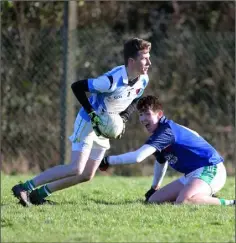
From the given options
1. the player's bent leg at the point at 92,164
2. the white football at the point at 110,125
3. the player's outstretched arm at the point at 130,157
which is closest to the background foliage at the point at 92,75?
the player's bent leg at the point at 92,164

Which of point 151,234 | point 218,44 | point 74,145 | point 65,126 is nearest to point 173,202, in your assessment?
point 74,145

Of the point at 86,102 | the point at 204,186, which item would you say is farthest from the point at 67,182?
the point at 204,186

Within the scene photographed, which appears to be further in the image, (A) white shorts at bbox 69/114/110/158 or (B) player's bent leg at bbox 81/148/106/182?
(B) player's bent leg at bbox 81/148/106/182

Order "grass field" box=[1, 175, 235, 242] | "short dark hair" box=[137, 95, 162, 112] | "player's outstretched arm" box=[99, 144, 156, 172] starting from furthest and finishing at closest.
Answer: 1. "short dark hair" box=[137, 95, 162, 112]
2. "player's outstretched arm" box=[99, 144, 156, 172]
3. "grass field" box=[1, 175, 235, 242]

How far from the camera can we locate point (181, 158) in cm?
868

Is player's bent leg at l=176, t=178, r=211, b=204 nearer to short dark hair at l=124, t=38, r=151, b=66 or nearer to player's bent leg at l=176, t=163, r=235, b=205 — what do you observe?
player's bent leg at l=176, t=163, r=235, b=205

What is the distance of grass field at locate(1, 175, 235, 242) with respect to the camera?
6.46 meters

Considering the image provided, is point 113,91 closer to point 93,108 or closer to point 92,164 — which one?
point 93,108

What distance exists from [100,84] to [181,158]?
1.19 metres

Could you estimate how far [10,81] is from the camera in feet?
47.5

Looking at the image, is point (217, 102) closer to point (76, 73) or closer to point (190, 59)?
point (190, 59)

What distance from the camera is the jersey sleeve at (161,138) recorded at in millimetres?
8212

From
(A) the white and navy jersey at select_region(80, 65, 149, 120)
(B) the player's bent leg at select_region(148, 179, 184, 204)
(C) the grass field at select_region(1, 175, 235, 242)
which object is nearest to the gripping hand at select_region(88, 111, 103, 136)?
(A) the white and navy jersey at select_region(80, 65, 149, 120)

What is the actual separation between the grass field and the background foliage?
572 cm
